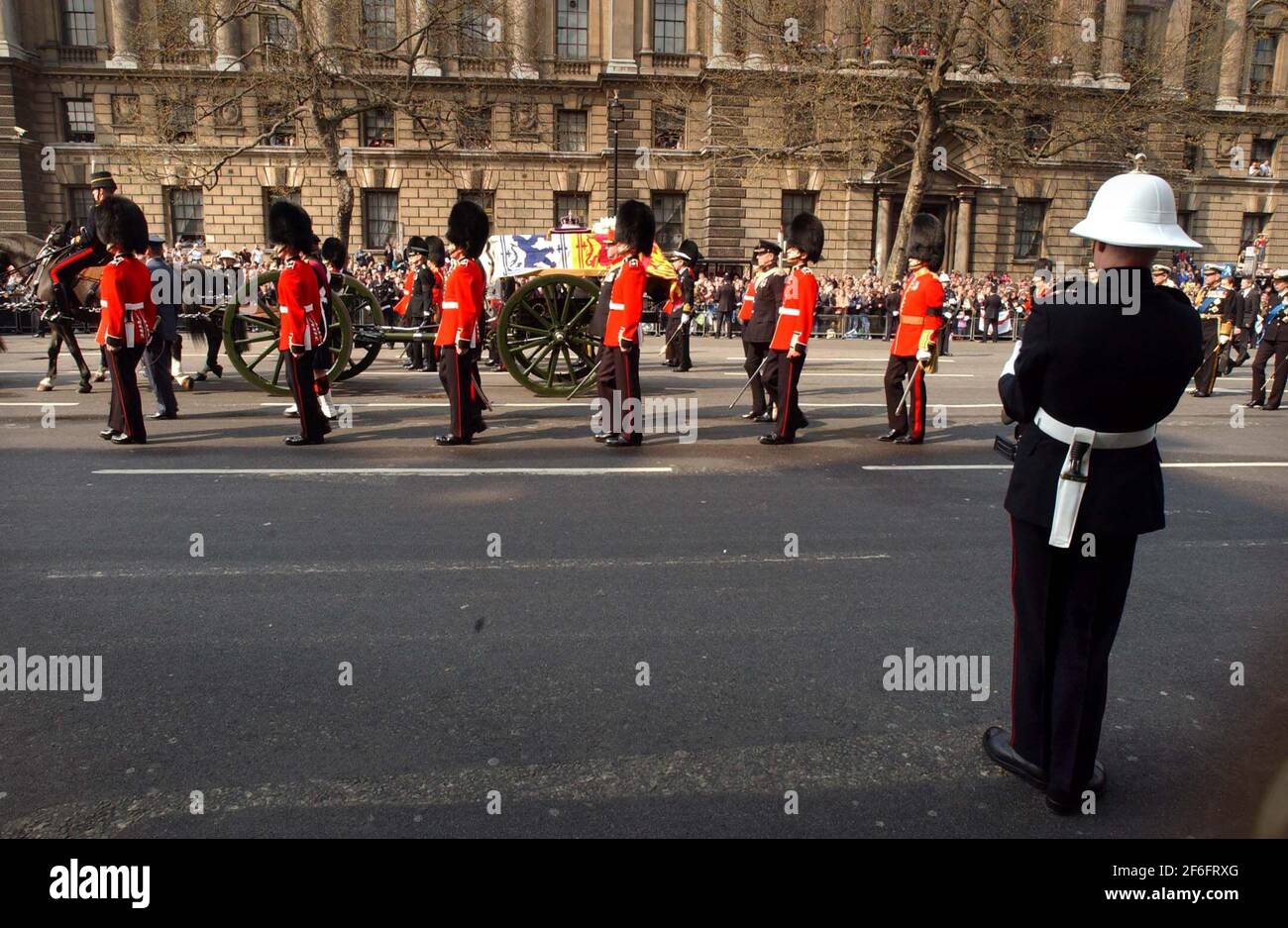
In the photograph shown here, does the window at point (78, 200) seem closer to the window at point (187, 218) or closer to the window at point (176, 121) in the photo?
the window at point (187, 218)

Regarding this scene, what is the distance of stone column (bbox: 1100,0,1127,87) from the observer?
133ft

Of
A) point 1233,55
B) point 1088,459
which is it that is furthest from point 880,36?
point 1088,459

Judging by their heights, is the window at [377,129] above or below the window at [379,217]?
above

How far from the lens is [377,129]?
40.8 meters

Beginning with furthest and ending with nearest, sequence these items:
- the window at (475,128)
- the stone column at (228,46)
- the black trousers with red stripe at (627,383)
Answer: the stone column at (228,46)
the window at (475,128)
the black trousers with red stripe at (627,383)

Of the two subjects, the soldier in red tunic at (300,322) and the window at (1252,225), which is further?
the window at (1252,225)

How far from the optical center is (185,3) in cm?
3086

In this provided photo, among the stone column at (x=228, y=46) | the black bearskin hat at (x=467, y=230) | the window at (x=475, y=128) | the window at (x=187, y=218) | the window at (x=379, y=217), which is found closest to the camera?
the black bearskin hat at (x=467, y=230)

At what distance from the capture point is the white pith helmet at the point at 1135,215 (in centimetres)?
322

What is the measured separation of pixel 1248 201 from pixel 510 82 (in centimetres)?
3404

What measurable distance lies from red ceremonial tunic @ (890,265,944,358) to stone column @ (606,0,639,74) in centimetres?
3275

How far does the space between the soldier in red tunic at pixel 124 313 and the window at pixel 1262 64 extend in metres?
51.1

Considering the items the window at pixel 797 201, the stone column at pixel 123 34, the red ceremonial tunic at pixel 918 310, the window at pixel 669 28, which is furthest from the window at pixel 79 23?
the red ceremonial tunic at pixel 918 310
